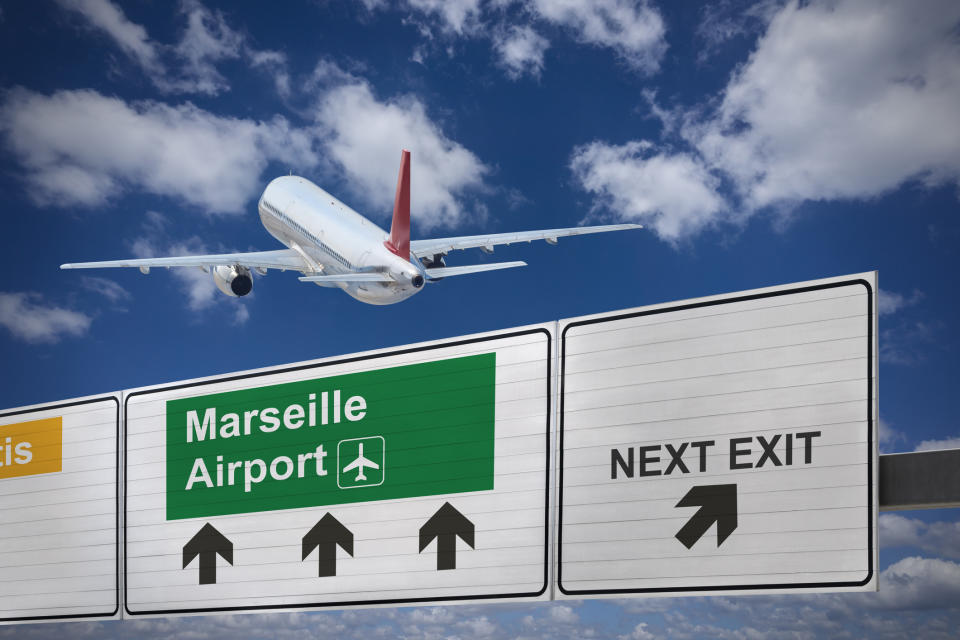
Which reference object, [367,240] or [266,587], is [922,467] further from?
[367,240]

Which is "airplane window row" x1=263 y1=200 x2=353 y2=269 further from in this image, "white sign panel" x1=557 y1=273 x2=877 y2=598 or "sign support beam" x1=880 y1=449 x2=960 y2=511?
"sign support beam" x1=880 y1=449 x2=960 y2=511

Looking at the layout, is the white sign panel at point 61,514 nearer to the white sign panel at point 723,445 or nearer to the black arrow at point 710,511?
the white sign panel at point 723,445

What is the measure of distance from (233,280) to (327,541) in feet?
105

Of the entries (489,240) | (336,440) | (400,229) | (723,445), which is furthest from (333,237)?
(723,445)

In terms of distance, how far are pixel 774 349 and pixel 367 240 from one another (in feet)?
101

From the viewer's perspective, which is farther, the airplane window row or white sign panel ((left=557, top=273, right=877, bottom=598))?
the airplane window row

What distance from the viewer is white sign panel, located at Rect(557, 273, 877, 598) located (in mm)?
6129

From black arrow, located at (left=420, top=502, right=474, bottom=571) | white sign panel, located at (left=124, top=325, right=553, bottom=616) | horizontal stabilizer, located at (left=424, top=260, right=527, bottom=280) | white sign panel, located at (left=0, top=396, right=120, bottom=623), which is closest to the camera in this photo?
white sign panel, located at (left=124, top=325, right=553, bottom=616)

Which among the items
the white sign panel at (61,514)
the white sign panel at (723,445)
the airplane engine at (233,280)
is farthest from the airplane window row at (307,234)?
the white sign panel at (723,445)

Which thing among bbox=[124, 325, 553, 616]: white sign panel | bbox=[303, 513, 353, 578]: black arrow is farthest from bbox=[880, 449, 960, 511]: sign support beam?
bbox=[303, 513, 353, 578]: black arrow

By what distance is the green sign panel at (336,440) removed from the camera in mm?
7797

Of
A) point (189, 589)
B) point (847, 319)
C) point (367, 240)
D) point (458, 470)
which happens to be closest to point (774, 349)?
point (847, 319)

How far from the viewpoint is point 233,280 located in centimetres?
3941

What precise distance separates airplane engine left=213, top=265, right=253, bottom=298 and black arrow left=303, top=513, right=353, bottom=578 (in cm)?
3200
